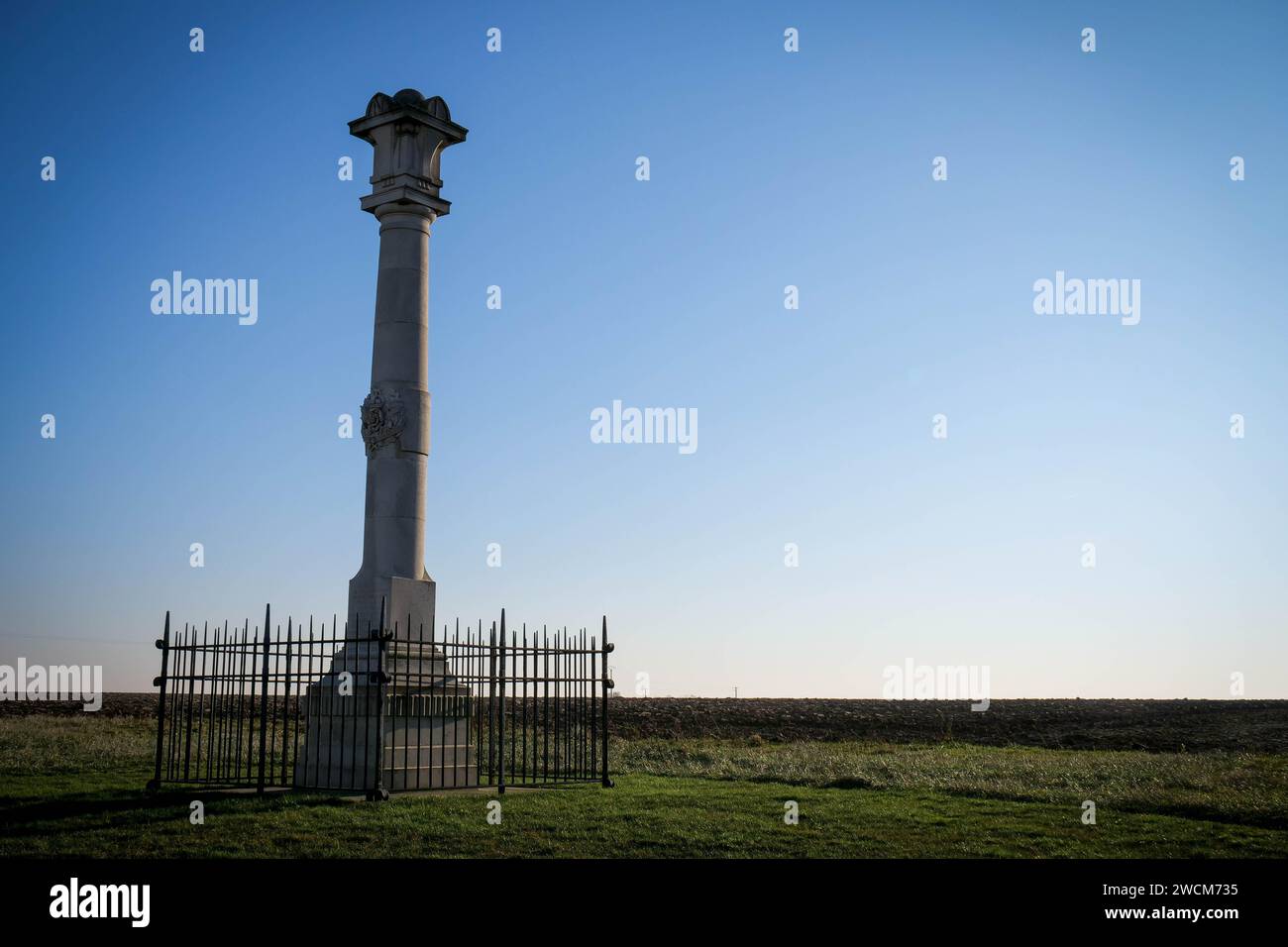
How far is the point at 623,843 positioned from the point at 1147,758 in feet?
68.5

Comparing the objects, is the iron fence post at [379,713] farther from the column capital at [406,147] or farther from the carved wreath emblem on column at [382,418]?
the column capital at [406,147]

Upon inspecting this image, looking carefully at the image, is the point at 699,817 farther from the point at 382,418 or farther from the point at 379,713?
the point at 382,418

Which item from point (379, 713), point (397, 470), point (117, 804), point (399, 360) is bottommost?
point (117, 804)

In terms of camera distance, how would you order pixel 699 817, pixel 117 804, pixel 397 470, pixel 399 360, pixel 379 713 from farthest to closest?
pixel 399 360 → pixel 397 470 → pixel 117 804 → pixel 379 713 → pixel 699 817

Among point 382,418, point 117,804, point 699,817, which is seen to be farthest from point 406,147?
point 699,817

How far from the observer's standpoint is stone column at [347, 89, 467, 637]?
16.6 metres

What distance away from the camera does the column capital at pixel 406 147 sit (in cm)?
1747

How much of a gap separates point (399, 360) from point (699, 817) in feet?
27.5

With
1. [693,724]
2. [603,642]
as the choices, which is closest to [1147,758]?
[603,642]

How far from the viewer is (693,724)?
174ft

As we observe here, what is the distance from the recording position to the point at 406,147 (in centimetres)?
1761

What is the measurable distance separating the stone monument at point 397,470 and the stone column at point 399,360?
0.05ft

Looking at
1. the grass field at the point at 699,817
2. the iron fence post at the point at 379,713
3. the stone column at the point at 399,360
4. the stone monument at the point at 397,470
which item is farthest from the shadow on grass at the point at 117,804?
the stone column at the point at 399,360

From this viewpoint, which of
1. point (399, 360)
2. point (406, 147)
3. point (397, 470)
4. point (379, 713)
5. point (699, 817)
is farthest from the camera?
point (406, 147)
